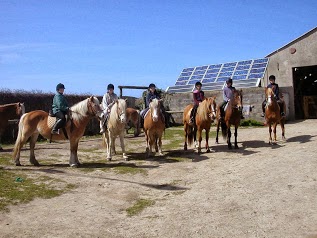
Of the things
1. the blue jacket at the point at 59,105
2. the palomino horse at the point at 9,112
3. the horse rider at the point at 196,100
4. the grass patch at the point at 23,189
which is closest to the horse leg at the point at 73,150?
the blue jacket at the point at 59,105

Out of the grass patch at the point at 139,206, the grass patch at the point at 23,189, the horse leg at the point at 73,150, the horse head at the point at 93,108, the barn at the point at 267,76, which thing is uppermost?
the barn at the point at 267,76

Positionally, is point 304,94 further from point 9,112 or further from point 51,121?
point 51,121

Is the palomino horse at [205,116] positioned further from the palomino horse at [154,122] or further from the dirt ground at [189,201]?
the dirt ground at [189,201]

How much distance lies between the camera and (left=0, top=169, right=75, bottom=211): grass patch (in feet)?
22.5

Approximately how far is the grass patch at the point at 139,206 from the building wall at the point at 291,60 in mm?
18076

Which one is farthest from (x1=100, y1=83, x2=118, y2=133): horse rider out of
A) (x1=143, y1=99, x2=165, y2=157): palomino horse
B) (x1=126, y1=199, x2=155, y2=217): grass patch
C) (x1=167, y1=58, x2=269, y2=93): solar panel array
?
(x1=167, y1=58, x2=269, y2=93): solar panel array

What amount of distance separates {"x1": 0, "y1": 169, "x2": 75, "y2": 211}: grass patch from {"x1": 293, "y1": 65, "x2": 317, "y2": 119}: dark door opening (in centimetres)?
1988

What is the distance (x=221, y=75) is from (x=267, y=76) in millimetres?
3399

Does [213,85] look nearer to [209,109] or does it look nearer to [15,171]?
[209,109]

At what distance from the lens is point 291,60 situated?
2289cm

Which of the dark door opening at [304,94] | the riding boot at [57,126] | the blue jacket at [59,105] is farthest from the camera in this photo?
the dark door opening at [304,94]

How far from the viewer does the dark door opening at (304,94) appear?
24.3 m

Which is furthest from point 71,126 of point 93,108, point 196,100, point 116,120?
point 196,100

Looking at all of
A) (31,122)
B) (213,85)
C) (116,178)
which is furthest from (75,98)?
(116,178)
